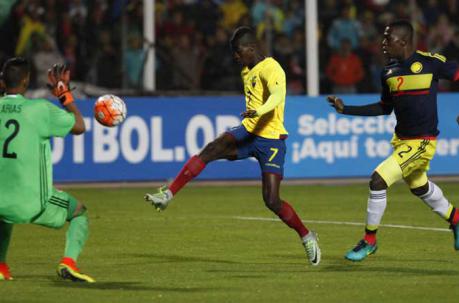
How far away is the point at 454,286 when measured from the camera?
1045 cm

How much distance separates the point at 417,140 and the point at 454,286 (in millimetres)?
2169

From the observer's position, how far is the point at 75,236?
10.4 metres

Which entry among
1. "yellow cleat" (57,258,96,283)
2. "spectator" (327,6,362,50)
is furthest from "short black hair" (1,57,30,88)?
"spectator" (327,6,362,50)

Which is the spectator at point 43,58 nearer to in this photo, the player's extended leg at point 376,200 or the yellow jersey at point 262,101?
the yellow jersey at point 262,101

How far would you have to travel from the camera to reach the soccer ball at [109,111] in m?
11.6

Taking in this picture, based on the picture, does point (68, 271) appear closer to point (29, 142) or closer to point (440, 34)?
point (29, 142)

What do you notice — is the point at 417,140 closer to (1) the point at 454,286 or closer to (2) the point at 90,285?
(1) the point at 454,286

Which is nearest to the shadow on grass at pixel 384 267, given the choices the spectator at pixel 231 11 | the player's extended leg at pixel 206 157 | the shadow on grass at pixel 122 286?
the player's extended leg at pixel 206 157

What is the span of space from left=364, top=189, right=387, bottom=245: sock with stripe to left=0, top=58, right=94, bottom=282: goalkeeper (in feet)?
11.0

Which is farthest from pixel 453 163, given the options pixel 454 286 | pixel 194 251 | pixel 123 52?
pixel 454 286

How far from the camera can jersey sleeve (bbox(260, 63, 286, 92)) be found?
39.7 feet

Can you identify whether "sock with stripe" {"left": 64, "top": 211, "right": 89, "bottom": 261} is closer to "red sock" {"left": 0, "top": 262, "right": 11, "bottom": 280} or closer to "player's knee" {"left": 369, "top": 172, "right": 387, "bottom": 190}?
"red sock" {"left": 0, "top": 262, "right": 11, "bottom": 280}

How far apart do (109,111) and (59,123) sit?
1582 millimetres

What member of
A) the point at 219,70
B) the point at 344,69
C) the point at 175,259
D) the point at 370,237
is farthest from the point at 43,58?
the point at 370,237
